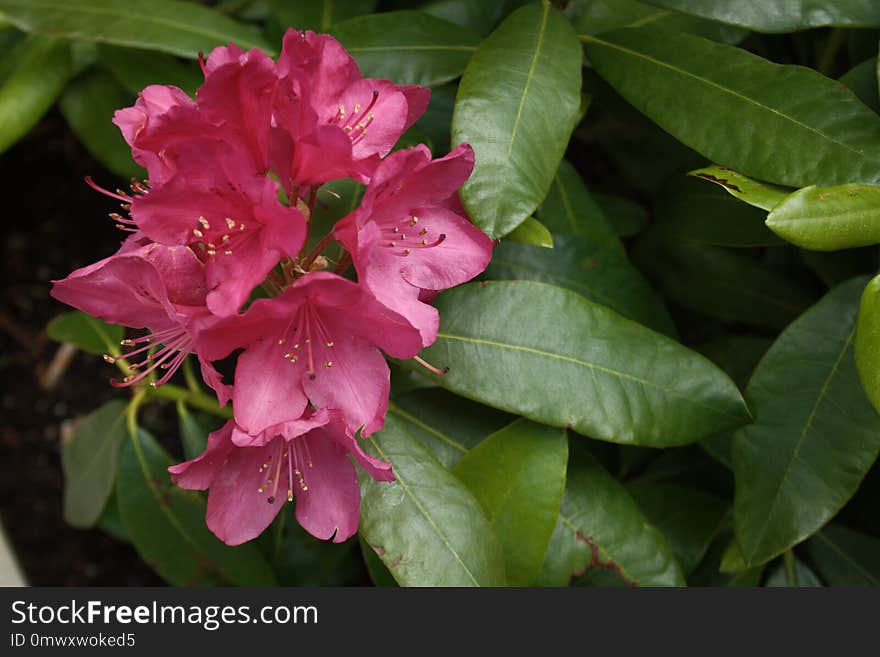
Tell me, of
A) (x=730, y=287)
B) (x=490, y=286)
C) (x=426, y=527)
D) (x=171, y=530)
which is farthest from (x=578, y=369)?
(x=171, y=530)

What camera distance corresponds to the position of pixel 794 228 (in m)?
0.94

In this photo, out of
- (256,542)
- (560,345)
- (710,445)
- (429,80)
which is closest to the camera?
(560,345)

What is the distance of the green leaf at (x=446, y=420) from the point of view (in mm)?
1204

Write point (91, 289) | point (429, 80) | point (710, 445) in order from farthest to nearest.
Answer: point (710, 445) < point (429, 80) < point (91, 289)

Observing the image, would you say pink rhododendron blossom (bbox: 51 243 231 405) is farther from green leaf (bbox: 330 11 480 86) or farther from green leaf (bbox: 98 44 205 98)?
green leaf (bbox: 98 44 205 98)

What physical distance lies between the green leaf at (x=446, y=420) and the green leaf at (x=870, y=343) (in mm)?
449

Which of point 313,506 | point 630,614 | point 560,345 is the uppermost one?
point 560,345

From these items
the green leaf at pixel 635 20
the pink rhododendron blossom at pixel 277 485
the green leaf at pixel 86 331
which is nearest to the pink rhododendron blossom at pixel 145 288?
the pink rhododendron blossom at pixel 277 485

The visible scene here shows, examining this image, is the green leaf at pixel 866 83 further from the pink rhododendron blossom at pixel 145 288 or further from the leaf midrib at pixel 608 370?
the pink rhododendron blossom at pixel 145 288

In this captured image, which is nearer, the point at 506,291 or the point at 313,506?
the point at 313,506

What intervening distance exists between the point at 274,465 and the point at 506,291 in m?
0.34

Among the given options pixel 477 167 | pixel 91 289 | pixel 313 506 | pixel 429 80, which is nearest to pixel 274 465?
pixel 313 506

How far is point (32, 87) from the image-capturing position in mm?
1447

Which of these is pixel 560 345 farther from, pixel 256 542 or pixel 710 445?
pixel 256 542
